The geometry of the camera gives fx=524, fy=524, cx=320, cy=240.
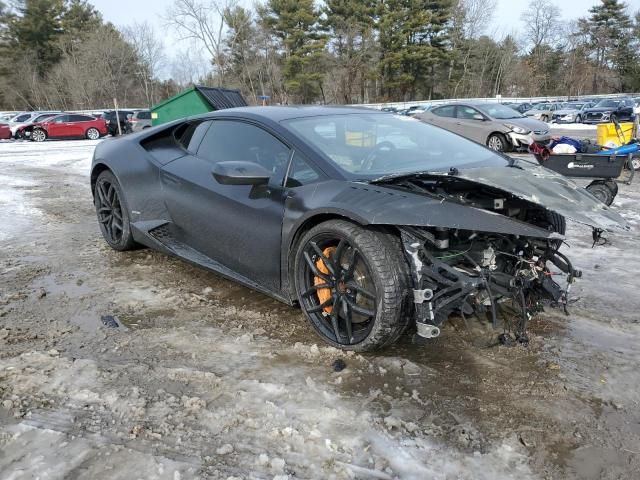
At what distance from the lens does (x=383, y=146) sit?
346 cm

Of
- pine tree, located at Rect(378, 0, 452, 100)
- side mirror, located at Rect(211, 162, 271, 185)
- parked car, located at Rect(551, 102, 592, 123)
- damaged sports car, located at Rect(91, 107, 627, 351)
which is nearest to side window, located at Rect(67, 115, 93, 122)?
damaged sports car, located at Rect(91, 107, 627, 351)

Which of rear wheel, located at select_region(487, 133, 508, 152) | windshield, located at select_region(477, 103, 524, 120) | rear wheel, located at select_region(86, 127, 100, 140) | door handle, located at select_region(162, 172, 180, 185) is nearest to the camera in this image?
door handle, located at select_region(162, 172, 180, 185)

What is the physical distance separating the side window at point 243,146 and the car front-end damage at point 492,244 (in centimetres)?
78

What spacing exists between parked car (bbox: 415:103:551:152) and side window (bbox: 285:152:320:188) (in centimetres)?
966

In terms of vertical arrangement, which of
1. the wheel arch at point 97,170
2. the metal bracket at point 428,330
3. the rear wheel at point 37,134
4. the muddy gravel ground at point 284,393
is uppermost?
the wheel arch at point 97,170

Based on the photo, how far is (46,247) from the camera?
17.0ft

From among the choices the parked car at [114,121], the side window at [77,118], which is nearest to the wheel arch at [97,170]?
the side window at [77,118]

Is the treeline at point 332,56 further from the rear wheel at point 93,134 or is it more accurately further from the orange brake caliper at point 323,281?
the orange brake caliper at point 323,281

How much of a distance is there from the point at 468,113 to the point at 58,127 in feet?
61.9

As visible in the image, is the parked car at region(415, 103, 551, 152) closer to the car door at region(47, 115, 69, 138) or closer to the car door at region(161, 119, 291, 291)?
the car door at region(161, 119, 291, 291)

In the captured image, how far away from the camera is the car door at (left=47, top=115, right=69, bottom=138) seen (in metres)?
23.8

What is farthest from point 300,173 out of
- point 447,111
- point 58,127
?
point 58,127

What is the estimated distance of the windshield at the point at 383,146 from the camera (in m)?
3.16

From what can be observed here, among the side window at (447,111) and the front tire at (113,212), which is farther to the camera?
the side window at (447,111)
